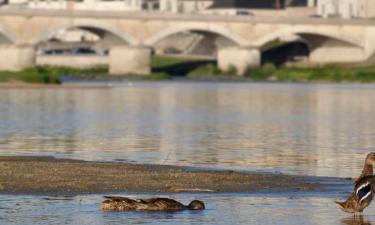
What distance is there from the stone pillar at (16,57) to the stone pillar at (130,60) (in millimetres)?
7936

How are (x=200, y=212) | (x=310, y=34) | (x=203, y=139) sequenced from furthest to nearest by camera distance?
(x=310, y=34)
(x=203, y=139)
(x=200, y=212)

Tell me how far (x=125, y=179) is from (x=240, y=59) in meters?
91.9

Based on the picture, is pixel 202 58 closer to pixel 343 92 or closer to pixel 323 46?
pixel 323 46

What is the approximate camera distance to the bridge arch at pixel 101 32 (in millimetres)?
111938

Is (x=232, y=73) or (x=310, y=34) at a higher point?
(x=310, y=34)

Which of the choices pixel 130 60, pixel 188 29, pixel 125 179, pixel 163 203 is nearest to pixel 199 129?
pixel 125 179

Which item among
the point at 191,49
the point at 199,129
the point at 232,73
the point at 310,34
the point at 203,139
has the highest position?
the point at 203,139

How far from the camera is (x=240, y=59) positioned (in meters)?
118

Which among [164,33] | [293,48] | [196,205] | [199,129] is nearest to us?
[196,205]

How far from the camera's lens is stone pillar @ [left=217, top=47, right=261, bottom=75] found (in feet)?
Result: 389

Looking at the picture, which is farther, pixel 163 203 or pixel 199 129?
pixel 199 129

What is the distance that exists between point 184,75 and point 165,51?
2127cm

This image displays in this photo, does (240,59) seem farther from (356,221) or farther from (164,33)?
(356,221)

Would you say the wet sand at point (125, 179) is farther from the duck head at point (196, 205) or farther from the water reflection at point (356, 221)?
the water reflection at point (356, 221)
